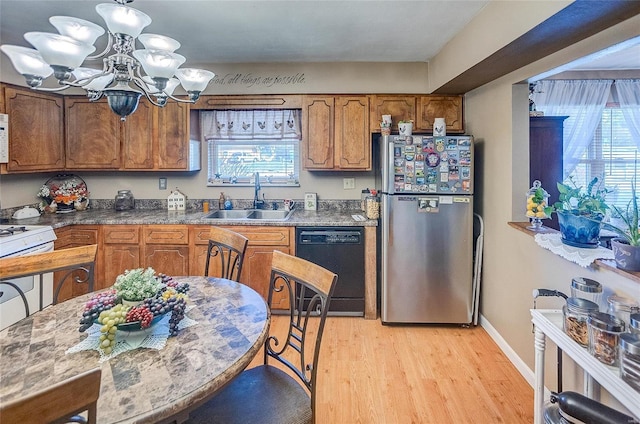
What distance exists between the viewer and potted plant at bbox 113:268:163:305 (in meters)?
1.31

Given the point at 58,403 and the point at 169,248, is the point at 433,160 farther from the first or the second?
the point at 58,403

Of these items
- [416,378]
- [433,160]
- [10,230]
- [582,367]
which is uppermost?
[433,160]

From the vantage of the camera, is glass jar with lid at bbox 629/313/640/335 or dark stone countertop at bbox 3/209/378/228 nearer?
glass jar with lid at bbox 629/313/640/335

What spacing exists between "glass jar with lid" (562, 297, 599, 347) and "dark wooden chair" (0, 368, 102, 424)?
164cm

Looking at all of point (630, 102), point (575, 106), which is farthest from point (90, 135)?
point (630, 102)

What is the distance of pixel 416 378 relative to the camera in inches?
93.7

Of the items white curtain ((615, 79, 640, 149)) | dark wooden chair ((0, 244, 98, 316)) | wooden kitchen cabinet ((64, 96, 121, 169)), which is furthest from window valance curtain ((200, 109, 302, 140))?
white curtain ((615, 79, 640, 149))

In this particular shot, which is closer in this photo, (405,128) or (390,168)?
(390,168)

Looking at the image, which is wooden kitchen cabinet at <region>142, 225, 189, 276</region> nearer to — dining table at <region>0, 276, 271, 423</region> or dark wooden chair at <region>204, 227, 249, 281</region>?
dark wooden chair at <region>204, 227, 249, 281</region>

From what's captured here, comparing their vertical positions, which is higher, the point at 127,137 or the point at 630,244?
the point at 127,137

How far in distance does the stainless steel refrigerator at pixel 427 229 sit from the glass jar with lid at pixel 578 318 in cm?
159

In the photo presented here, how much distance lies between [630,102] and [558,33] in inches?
113

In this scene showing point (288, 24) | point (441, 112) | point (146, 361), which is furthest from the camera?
point (441, 112)

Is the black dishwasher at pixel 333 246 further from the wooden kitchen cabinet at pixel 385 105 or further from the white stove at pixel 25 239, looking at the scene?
the white stove at pixel 25 239
